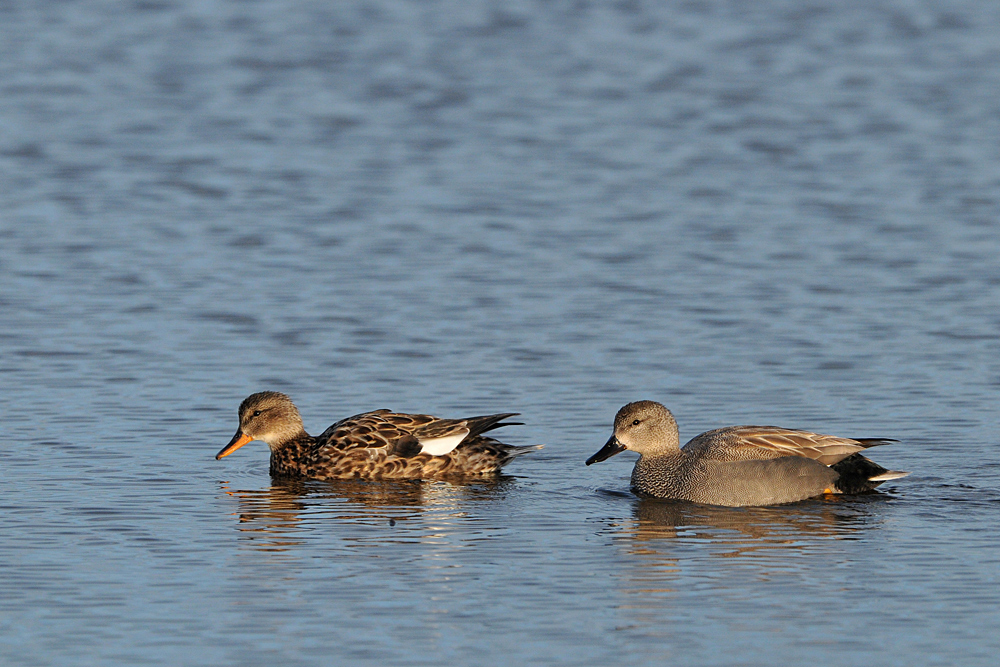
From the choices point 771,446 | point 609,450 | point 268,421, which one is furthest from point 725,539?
point 268,421

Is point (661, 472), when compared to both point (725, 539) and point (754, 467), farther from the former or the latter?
point (725, 539)

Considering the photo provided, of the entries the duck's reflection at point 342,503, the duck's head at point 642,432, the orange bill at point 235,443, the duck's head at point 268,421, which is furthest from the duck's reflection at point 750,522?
the orange bill at point 235,443

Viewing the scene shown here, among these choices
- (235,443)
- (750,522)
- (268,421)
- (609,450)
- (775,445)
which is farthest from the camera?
(268,421)

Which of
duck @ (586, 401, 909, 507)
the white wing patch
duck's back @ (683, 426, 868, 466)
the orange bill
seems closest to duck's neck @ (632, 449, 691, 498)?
duck @ (586, 401, 909, 507)

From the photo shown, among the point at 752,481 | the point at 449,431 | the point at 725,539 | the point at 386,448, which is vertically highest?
the point at 449,431

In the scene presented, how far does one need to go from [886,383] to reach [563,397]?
7.48 feet

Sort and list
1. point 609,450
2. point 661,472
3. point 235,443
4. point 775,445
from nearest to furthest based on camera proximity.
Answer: point 775,445 → point 661,472 → point 609,450 → point 235,443

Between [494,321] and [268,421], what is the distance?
3.45 meters

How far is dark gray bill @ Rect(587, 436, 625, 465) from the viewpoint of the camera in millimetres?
11617

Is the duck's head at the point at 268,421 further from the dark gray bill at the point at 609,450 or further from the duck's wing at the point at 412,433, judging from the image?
the dark gray bill at the point at 609,450

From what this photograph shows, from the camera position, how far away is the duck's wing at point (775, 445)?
1132 centimetres

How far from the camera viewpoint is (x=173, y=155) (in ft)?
73.7

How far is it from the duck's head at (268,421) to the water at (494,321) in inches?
9.6

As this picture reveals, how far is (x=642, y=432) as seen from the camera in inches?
464
